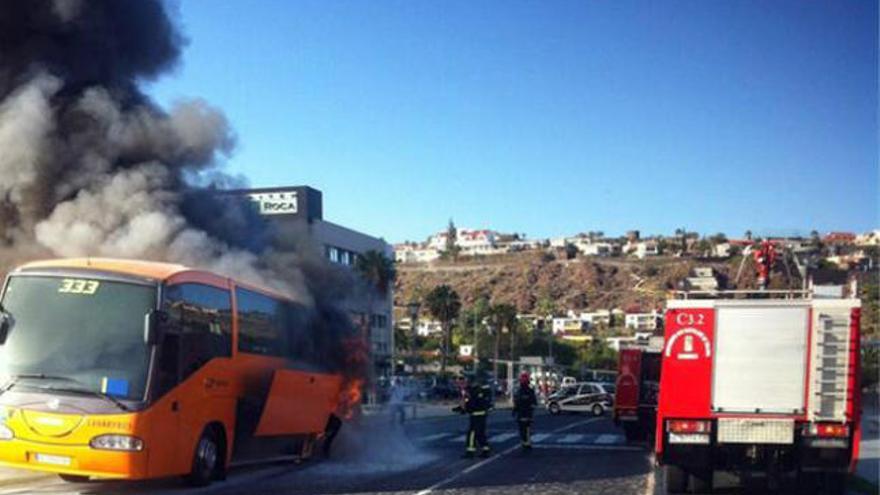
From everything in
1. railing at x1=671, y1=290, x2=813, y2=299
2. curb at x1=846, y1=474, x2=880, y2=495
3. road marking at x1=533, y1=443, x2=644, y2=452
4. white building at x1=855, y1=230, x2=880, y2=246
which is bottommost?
road marking at x1=533, y1=443, x2=644, y2=452

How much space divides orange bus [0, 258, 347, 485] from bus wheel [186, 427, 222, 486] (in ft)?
0.06

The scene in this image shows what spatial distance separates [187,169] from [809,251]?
12.4 metres

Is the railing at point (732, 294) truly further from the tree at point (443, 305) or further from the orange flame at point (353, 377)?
→ the tree at point (443, 305)

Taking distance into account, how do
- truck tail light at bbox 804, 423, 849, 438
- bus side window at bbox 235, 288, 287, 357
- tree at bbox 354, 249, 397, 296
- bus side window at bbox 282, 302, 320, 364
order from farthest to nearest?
tree at bbox 354, 249, 397, 296 < bus side window at bbox 282, 302, 320, 364 < bus side window at bbox 235, 288, 287, 357 < truck tail light at bbox 804, 423, 849, 438

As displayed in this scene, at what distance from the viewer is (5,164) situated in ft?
56.0

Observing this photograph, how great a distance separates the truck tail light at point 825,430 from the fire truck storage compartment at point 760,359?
226mm

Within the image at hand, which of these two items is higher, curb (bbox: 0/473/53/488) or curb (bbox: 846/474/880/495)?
curb (bbox: 846/474/880/495)

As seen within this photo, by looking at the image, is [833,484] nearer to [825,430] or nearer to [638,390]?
[825,430]

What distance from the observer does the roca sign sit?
2101 inches

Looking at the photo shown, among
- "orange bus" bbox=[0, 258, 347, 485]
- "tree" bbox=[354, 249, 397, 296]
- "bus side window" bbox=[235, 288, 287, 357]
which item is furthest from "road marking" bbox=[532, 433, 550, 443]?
"tree" bbox=[354, 249, 397, 296]

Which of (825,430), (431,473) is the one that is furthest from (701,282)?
(431,473)

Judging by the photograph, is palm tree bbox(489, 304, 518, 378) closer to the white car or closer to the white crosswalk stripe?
the white car

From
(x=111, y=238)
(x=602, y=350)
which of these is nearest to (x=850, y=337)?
(x=111, y=238)

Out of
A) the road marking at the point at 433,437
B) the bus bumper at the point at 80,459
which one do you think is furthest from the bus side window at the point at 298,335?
the road marking at the point at 433,437
